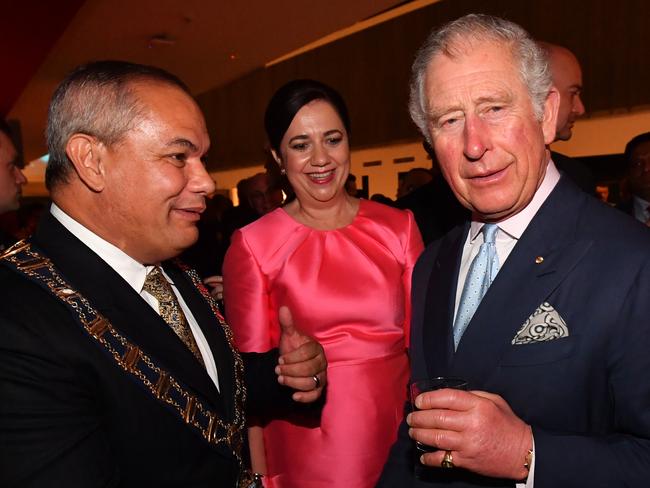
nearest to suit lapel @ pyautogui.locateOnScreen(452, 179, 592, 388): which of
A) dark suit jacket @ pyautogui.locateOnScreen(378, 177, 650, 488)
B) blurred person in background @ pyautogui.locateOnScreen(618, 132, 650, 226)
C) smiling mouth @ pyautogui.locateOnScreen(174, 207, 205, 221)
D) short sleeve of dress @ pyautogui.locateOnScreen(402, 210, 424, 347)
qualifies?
dark suit jacket @ pyautogui.locateOnScreen(378, 177, 650, 488)

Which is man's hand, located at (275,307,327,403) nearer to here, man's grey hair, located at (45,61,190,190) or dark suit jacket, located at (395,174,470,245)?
man's grey hair, located at (45,61,190,190)

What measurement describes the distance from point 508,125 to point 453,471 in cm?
85

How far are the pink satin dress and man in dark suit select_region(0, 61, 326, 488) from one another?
2.18ft

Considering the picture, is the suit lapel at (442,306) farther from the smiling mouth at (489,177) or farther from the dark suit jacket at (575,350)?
the smiling mouth at (489,177)

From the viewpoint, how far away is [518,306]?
1318mm

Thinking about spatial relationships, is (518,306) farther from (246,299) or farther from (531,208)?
(246,299)

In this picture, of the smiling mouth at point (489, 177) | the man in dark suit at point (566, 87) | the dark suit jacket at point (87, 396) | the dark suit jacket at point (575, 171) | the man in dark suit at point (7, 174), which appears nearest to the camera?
the dark suit jacket at point (87, 396)

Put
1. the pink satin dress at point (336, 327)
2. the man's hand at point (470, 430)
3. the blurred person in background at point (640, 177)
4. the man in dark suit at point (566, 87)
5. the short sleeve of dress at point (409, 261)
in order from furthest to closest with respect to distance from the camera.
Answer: the blurred person in background at point (640, 177) → the man in dark suit at point (566, 87) → the short sleeve of dress at point (409, 261) → the pink satin dress at point (336, 327) → the man's hand at point (470, 430)

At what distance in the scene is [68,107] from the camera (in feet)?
4.28

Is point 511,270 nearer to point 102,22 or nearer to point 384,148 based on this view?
point 102,22

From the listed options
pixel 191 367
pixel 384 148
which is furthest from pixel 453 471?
pixel 384 148

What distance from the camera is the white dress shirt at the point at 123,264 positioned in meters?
1.34

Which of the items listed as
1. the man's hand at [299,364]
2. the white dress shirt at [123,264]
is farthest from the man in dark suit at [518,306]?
the white dress shirt at [123,264]

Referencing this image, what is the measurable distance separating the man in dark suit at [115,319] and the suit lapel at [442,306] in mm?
529
